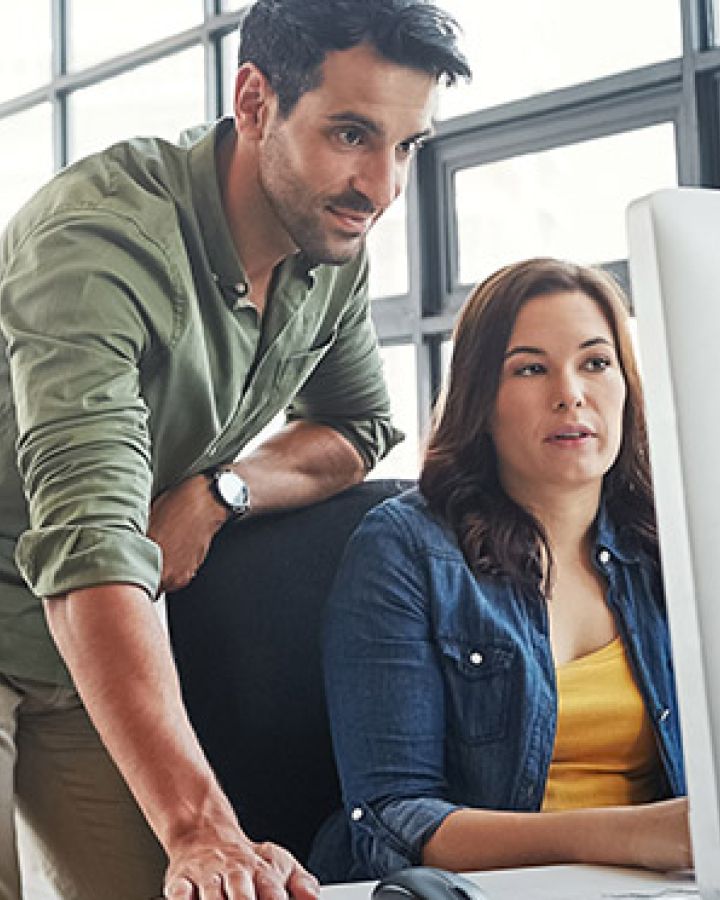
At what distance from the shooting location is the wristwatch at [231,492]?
1.61 m

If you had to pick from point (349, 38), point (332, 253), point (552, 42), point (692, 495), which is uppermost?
point (552, 42)

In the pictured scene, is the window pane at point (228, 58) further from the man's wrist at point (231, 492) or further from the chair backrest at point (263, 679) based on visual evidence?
the chair backrest at point (263, 679)

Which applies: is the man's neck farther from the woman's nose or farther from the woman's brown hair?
the woman's nose

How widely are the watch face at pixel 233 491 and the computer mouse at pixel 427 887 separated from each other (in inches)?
28.6

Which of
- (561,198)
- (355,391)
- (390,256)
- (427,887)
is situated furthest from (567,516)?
(390,256)

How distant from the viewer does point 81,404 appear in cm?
136

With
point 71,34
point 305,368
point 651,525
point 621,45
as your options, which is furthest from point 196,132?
point 71,34

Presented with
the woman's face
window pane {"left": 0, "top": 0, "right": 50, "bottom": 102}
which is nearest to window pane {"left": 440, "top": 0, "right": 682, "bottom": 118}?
the woman's face

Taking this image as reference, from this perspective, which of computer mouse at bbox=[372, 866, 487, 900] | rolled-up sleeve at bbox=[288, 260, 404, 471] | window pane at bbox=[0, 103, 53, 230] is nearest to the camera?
computer mouse at bbox=[372, 866, 487, 900]

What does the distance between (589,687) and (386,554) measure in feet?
0.79

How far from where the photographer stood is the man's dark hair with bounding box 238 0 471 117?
162 cm

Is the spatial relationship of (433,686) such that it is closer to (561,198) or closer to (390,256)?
(561,198)

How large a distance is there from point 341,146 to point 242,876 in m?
0.87

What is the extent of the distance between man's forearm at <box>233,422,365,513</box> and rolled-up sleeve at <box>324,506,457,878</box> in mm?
120
